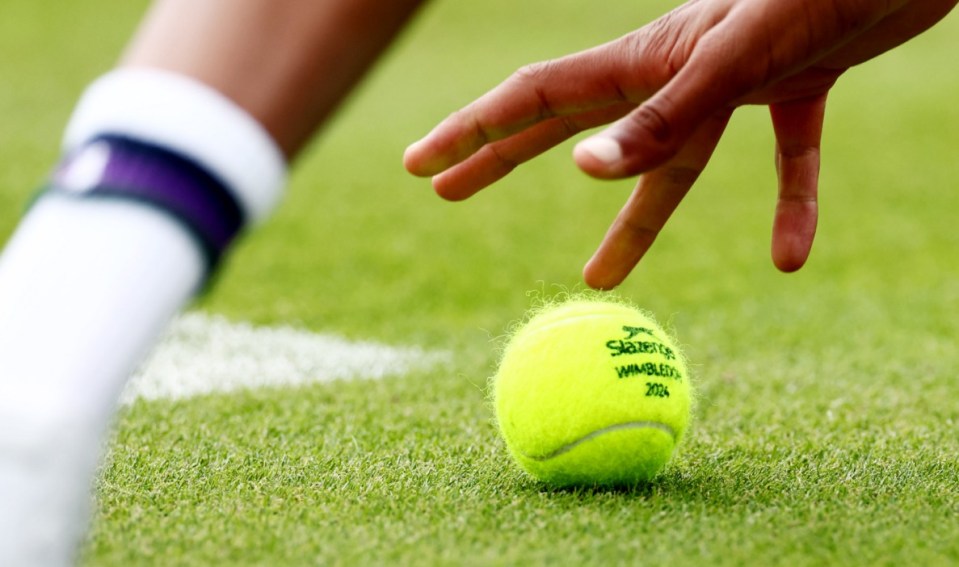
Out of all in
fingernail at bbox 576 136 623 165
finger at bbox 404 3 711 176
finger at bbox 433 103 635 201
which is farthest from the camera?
finger at bbox 433 103 635 201

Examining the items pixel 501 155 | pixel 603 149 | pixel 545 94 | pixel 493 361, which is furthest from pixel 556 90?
pixel 493 361

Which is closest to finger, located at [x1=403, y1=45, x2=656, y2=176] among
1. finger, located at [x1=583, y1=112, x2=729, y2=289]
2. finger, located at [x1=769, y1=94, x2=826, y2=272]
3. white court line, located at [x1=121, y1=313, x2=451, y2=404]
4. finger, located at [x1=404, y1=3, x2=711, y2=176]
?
finger, located at [x1=404, y1=3, x2=711, y2=176]

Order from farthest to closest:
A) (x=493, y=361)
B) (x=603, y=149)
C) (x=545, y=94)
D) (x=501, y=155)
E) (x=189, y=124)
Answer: (x=493, y=361)
(x=501, y=155)
(x=545, y=94)
(x=603, y=149)
(x=189, y=124)

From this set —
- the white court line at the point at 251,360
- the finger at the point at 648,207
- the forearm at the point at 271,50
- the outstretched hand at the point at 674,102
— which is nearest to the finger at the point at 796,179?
the outstretched hand at the point at 674,102

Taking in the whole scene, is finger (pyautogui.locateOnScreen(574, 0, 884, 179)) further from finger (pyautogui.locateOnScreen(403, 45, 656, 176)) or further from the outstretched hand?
finger (pyautogui.locateOnScreen(403, 45, 656, 176))

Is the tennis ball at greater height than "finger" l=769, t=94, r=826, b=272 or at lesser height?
lesser

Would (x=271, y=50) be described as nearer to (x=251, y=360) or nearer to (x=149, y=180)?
(x=149, y=180)
